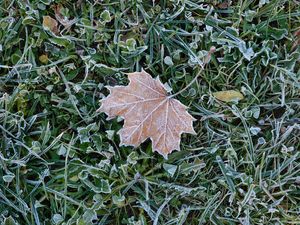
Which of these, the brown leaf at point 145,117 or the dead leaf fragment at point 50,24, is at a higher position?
the dead leaf fragment at point 50,24

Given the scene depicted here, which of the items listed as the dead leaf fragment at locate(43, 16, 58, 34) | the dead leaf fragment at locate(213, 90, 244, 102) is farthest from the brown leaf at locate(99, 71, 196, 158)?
the dead leaf fragment at locate(43, 16, 58, 34)

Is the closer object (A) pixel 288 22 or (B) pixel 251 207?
(B) pixel 251 207

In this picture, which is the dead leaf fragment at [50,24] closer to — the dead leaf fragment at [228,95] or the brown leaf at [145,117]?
the brown leaf at [145,117]

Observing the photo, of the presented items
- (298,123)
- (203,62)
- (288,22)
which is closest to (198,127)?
(203,62)

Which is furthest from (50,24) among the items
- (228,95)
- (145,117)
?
(228,95)

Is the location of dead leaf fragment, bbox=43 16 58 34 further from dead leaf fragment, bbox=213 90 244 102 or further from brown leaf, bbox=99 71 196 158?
dead leaf fragment, bbox=213 90 244 102

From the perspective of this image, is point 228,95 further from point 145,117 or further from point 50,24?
point 50,24

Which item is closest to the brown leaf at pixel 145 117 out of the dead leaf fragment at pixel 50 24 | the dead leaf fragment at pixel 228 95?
the dead leaf fragment at pixel 228 95

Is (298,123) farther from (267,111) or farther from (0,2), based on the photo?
(0,2)
